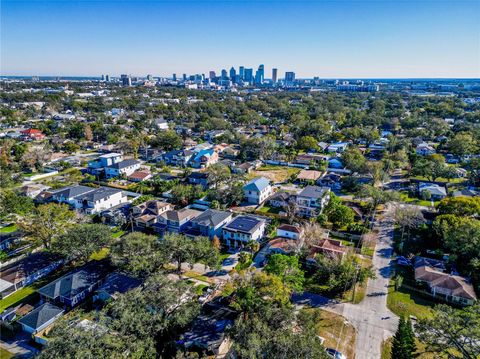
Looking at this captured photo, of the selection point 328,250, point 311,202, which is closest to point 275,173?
point 311,202

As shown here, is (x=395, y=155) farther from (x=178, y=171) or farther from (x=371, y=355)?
(x=371, y=355)

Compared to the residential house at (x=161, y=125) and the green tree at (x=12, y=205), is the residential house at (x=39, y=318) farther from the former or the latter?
the residential house at (x=161, y=125)

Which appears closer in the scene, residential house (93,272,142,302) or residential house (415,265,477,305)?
residential house (93,272,142,302)

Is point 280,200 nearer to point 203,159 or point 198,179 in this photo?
point 198,179

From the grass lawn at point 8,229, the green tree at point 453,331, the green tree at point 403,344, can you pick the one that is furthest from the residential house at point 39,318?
the green tree at point 453,331

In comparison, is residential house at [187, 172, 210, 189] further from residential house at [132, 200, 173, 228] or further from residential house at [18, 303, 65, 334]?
residential house at [18, 303, 65, 334]

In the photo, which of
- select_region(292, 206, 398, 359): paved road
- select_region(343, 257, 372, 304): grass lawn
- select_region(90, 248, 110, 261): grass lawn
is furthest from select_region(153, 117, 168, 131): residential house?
select_region(343, 257, 372, 304): grass lawn
